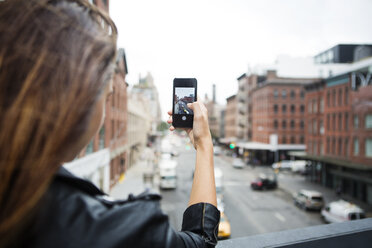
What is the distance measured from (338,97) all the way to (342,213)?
47.3 feet

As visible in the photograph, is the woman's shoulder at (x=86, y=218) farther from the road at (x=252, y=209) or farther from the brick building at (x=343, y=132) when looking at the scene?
the brick building at (x=343, y=132)

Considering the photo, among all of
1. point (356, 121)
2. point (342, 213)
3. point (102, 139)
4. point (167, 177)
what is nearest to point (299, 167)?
point (356, 121)

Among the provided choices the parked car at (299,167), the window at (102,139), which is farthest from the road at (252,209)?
the parked car at (299,167)

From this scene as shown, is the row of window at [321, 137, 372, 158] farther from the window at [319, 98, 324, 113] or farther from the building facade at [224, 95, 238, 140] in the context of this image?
the building facade at [224, 95, 238, 140]

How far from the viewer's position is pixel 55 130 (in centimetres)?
63

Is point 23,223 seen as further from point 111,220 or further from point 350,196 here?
point 350,196

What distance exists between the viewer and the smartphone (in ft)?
Answer: 5.07

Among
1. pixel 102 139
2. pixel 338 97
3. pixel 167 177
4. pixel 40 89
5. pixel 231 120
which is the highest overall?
pixel 338 97

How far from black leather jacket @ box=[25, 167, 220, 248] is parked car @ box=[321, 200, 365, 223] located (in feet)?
55.0

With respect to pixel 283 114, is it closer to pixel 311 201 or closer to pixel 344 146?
pixel 344 146

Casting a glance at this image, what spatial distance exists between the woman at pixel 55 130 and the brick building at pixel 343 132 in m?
24.7

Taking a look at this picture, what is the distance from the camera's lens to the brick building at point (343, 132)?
21922 mm

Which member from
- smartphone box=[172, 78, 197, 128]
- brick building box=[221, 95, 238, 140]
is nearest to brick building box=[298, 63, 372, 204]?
smartphone box=[172, 78, 197, 128]

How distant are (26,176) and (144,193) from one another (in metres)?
0.33
